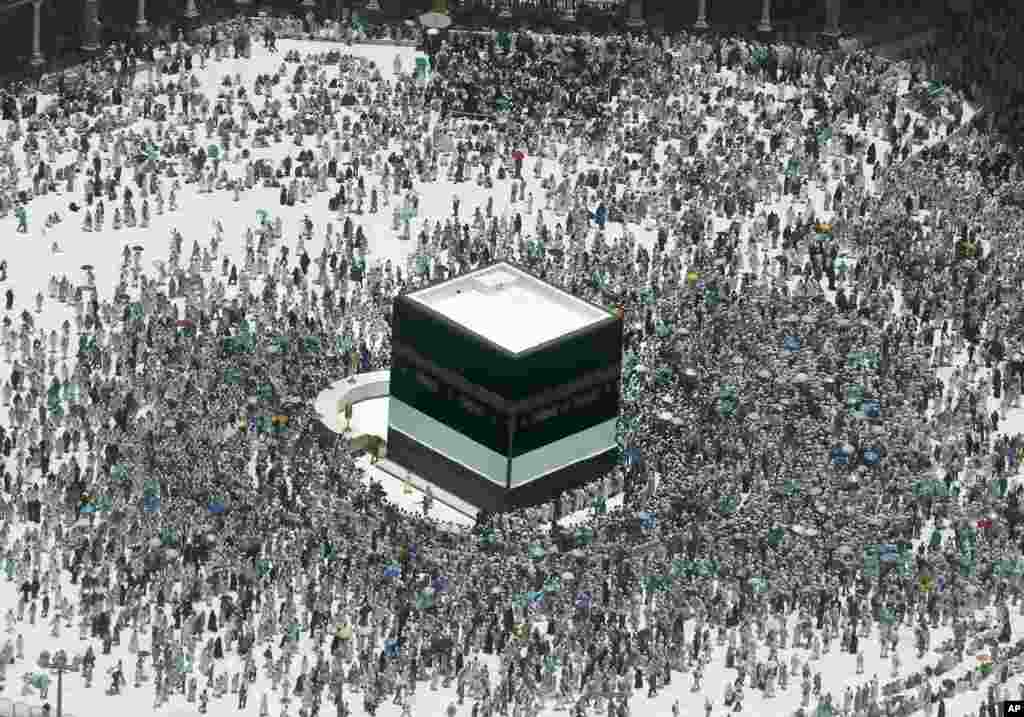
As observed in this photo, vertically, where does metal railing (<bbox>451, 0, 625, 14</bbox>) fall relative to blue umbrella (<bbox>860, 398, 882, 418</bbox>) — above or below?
above

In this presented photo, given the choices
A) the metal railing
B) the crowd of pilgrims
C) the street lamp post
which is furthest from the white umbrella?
the street lamp post

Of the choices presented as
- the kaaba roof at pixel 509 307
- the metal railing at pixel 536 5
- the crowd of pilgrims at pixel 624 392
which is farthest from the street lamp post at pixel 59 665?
the metal railing at pixel 536 5

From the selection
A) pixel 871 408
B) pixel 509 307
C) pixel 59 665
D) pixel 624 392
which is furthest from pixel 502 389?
pixel 59 665

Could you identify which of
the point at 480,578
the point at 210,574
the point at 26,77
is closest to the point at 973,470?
the point at 480,578

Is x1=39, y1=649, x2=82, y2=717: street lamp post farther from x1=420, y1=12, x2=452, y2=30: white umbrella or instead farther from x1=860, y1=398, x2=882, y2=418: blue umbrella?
x1=420, y1=12, x2=452, y2=30: white umbrella

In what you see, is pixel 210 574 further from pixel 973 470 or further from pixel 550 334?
pixel 973 470

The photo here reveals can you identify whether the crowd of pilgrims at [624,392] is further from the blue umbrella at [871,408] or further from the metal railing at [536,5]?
the metal railing at [536,5]
